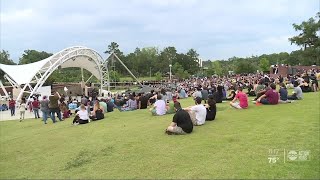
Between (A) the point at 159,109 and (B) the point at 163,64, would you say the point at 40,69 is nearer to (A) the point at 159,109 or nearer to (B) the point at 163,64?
(A) the point at 159,109

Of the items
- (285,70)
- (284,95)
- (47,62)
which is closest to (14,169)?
(284,95)

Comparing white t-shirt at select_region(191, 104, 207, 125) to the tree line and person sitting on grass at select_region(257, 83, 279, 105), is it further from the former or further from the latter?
the tree line

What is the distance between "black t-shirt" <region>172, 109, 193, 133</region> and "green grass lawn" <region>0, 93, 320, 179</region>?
29cm

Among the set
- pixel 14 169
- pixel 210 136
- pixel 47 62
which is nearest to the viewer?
pixel 14 169

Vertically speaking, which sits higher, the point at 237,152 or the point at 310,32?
the point at 310,32

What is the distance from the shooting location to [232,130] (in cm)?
1060

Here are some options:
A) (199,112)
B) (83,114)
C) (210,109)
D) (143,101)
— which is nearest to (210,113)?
(210,109)

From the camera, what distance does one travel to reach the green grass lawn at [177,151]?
23.0 feet

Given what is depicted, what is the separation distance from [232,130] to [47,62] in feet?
131

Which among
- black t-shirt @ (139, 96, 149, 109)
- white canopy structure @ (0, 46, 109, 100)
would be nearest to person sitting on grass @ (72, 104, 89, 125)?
black t-shirt @ (139, 96, 149, 109)

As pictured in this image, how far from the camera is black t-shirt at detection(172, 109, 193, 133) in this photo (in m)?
10.6

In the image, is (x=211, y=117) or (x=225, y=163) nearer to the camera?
(x=225, y=163)

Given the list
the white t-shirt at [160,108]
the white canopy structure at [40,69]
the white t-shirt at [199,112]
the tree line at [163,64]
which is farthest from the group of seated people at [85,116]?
the tree line at [163,64]

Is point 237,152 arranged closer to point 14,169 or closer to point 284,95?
point 14,169
